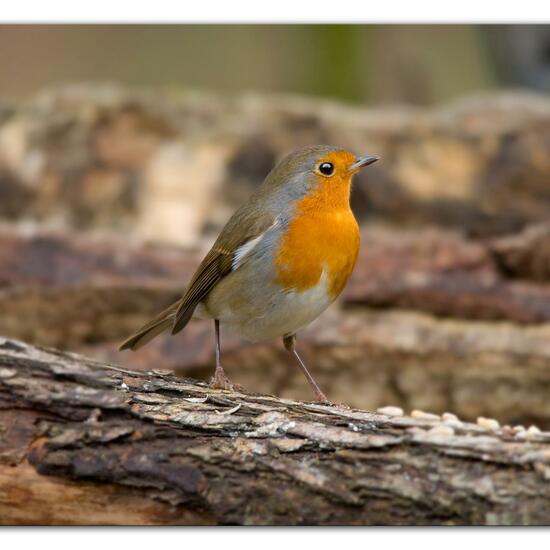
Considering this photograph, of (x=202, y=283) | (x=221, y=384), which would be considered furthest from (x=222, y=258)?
(x=221, y=384)

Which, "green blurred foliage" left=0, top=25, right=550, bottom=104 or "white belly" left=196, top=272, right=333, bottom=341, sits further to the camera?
"green blurred foliage" left=0, top=25, right=550, bottom=104

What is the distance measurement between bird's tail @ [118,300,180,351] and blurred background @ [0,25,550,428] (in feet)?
1.28

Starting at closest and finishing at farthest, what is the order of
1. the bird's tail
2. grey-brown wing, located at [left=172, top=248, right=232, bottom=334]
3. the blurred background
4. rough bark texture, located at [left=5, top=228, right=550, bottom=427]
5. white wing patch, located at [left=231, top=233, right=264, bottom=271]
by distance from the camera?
1. white wing patch, located at [left=231, top=233, right=264, bottom=271]
2. grey-brown wing, located at [left=172, top=248, right=232, bottom=334]
3. the bird's tail
4. rough bark texture, located at [left=5, top=228, right=550, bottom=427]
5. the blurred background

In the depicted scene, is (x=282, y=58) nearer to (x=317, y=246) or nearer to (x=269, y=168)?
(x=269, y=168)

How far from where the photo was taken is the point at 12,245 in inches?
246

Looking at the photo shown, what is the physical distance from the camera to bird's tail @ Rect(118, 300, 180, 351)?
4.38 metres

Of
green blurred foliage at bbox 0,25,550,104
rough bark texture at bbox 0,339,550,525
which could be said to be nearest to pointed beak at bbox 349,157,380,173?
A: rough bark texture at bbox 0,339,550,525

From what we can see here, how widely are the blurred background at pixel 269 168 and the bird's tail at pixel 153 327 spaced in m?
0.39

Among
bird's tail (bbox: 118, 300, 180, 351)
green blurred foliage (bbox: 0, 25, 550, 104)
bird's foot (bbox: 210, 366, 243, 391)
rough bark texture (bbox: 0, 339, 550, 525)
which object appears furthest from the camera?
green blurred foliage (bbox: 0, 25, 550, 104)

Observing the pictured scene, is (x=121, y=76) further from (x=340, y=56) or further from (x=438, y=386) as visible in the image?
(x=438, y=386)

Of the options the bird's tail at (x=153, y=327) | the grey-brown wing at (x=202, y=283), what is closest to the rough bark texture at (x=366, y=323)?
the bird's tail at (x=153, y=327)

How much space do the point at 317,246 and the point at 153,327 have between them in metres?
0.92

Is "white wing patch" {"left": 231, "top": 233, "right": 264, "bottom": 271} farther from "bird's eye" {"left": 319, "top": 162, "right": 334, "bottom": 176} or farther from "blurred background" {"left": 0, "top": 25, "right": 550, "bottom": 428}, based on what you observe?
"blurred background" {"left": 0, "top": 25, "right": 550, "bottom": 428}

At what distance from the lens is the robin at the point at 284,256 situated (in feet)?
12.9
